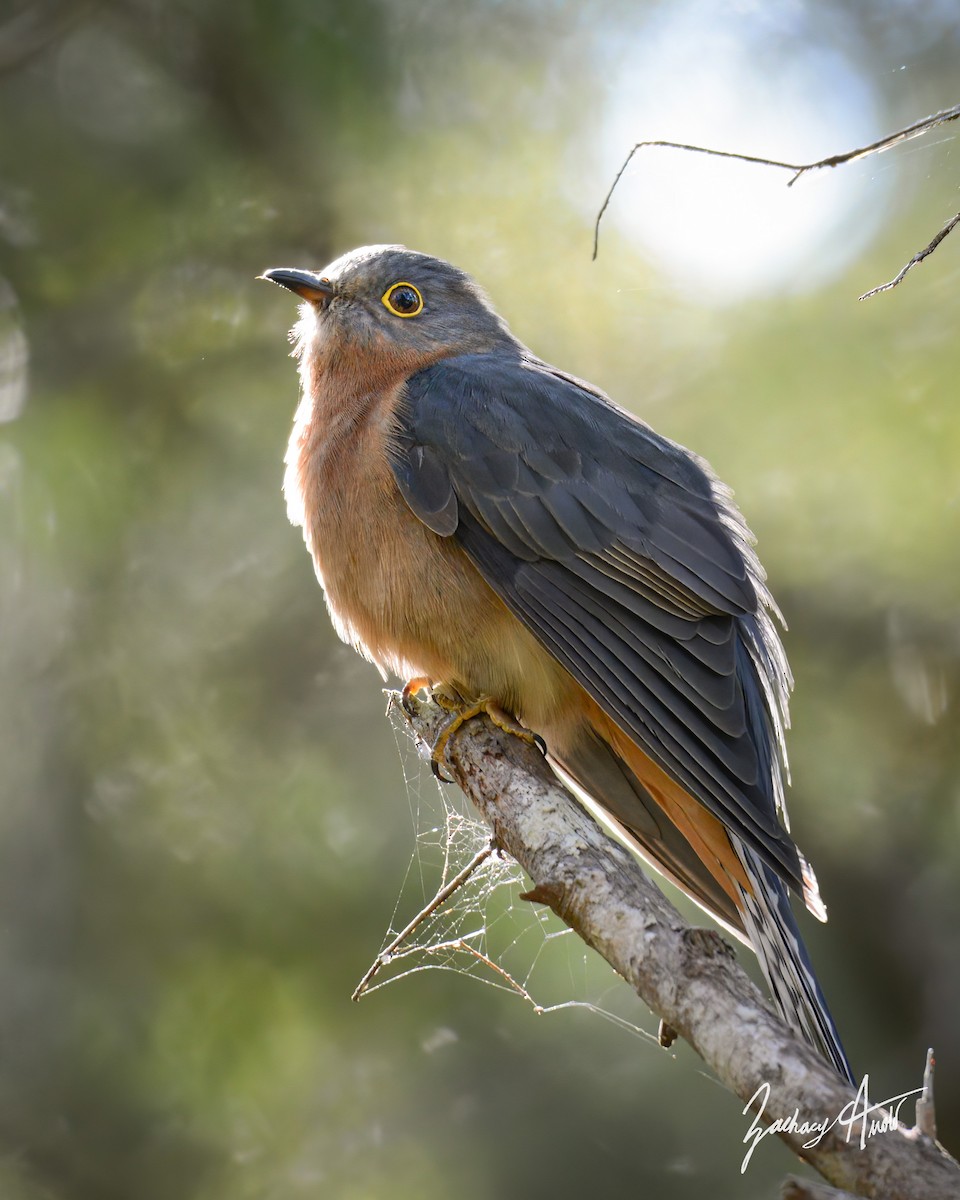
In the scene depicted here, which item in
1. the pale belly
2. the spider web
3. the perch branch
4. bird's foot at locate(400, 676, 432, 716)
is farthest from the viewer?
the spider web

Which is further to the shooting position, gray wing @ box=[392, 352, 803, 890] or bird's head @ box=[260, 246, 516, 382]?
bird's head @ box=[260, 246, 516, 382]

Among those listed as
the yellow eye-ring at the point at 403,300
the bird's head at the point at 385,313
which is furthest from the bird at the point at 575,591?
the yellow eye-ring at the point at 403,300

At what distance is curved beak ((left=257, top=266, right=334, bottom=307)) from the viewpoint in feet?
16.2

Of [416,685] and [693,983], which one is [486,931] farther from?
[693,983]

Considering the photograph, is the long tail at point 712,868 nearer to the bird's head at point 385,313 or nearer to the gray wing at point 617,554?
the gray wing at point 617,554

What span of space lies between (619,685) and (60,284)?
4.18 m

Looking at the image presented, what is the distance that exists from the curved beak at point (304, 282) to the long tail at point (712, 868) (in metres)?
2.20

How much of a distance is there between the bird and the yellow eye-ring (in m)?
0.43

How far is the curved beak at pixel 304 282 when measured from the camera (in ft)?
16.2

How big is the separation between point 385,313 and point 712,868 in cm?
259

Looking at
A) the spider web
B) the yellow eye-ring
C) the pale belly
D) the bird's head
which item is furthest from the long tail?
the yellow eye-ring

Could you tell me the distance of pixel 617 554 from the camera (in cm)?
414
